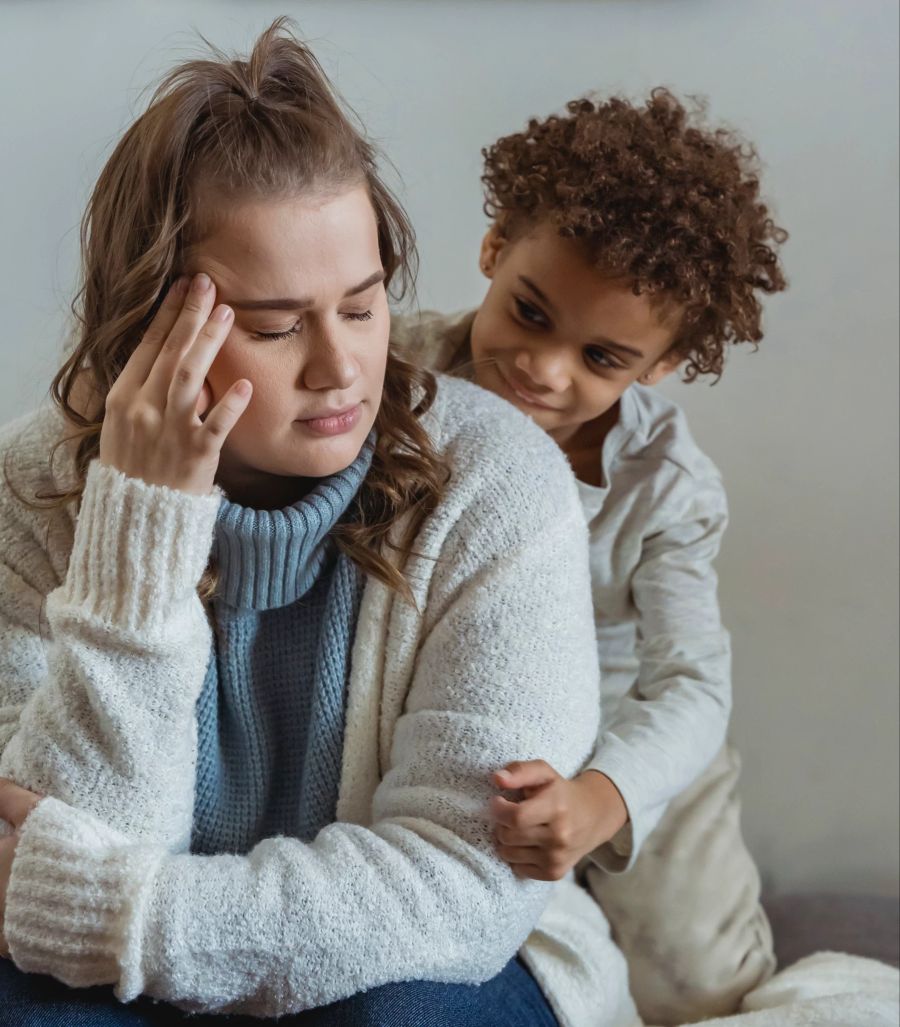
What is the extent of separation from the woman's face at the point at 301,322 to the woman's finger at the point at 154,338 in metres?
0.02

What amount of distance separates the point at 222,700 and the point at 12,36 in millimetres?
839

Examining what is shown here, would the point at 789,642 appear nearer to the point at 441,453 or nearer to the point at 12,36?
the point at 441,453

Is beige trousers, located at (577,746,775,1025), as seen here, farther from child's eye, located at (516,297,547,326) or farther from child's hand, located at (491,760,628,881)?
child's eye, located at (516,297,547,326)

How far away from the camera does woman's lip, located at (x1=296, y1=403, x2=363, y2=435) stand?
0.94m

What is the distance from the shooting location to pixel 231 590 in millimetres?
1025

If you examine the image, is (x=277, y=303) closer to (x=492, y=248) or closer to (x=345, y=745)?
(x=345, y=745)

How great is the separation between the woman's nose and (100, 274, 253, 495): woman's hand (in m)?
0.05

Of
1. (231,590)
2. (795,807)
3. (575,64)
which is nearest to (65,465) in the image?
(231,590)

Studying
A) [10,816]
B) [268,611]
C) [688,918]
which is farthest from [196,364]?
[688,918]

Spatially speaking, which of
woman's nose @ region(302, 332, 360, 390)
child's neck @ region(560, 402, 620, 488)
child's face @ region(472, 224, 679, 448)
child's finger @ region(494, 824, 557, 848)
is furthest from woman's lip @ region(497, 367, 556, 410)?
child's finger @ region(494, 824, 557, 848)

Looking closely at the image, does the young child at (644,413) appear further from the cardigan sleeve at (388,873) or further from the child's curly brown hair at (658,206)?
the cardigan sleeve at (388,873)

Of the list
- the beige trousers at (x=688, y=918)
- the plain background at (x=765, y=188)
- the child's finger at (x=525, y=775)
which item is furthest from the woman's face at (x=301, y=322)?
the beige trousers at (x=688, y=918)

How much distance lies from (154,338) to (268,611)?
11.0 inches

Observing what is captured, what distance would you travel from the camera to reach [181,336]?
90 centimetres
